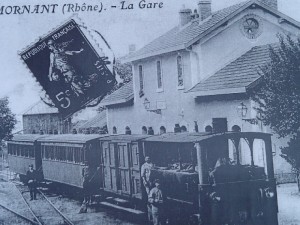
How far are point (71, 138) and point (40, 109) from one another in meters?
1.57

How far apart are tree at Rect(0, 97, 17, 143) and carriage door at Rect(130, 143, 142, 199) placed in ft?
8.83

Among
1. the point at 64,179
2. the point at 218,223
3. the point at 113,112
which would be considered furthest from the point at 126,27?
the point at 113,112

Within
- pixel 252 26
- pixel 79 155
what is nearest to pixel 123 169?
pixel 79 155

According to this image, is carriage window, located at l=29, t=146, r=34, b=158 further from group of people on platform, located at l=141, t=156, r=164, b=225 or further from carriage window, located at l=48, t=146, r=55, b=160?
group of people on platform, located at l=141, t=156, r=164, b=225

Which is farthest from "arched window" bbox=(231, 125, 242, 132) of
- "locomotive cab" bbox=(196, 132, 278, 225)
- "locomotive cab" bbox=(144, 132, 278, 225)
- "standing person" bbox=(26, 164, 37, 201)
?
"standing person" bbox=(26, 164, 37, 201)

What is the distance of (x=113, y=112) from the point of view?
15125 mm

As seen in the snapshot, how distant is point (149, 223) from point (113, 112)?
6371 millimetres

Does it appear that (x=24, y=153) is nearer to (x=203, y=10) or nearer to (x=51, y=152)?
(x=51, y=152)

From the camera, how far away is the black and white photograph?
27.6 ft

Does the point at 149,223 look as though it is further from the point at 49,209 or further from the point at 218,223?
the point at 49,209

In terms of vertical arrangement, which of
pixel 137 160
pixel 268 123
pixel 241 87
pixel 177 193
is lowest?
pixel 177 193

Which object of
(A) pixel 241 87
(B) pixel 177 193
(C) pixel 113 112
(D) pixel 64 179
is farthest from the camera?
(C) pixel 113 112

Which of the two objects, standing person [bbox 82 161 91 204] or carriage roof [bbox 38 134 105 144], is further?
carriage roof [bbox 38 134 105 144]

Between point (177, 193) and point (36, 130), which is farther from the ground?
point (36, 130)
